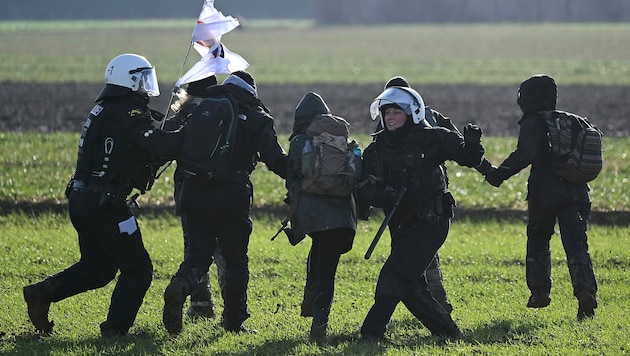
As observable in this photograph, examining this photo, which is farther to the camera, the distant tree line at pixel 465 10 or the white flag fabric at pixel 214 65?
the distant tree line at pixel 465 10

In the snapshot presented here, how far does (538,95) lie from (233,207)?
2.92 meters

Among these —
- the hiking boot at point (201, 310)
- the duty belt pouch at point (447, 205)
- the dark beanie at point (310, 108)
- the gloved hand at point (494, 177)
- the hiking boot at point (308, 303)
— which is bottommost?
the hiking boot at point (201, 310)

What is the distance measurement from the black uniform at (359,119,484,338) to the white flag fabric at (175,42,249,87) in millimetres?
1514

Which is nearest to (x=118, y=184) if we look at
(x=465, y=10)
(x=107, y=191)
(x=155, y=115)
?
(x=107, y=191)

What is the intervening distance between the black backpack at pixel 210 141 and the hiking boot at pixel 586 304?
10.5 ft

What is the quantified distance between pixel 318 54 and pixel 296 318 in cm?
5513

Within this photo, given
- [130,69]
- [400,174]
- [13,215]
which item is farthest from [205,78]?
[13,215]

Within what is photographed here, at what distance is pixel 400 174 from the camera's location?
28.4 feet

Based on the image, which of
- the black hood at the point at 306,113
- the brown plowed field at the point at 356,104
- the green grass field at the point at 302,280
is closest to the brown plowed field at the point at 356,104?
the brown plowed field at the point at 356,104

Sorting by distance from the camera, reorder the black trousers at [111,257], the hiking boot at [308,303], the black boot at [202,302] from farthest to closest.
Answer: the black boot at [202,302]
the hiking boot at [308,303]
the black trousers at [111,257]

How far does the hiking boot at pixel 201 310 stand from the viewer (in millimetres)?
9781

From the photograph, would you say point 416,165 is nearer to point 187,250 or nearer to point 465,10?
point 187,250

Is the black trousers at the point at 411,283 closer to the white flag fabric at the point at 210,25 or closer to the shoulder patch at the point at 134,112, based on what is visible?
the shoulder patch at the point at 134,112

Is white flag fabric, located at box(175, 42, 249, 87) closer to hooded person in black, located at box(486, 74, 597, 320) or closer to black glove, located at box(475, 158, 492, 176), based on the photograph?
black glove, located at box(475, 158, 492, 176)
